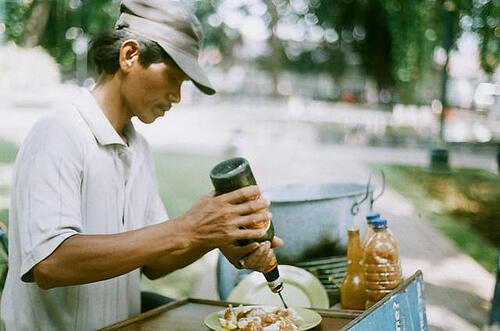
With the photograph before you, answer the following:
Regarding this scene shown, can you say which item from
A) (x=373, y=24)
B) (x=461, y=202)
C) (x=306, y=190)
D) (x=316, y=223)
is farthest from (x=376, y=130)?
(x=316, y=223)

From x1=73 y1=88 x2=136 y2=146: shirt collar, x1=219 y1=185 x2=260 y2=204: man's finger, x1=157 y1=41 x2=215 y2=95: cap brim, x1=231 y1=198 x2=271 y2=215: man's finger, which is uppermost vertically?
x1=157 y1=41 x2=215 y2=95: cap brim

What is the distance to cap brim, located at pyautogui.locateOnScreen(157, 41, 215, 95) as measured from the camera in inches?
69.9

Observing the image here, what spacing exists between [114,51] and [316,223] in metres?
1.19

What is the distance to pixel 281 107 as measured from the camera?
29531 millimetres

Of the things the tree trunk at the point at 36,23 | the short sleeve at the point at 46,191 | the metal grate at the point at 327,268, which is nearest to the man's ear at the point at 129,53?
the short sleeve at the point at 46,191

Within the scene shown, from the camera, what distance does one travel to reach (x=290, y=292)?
222 centimetres

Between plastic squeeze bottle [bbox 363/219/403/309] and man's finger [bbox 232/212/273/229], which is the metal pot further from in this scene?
man's finger [bbox 232/212/273/229]

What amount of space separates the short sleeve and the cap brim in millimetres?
368

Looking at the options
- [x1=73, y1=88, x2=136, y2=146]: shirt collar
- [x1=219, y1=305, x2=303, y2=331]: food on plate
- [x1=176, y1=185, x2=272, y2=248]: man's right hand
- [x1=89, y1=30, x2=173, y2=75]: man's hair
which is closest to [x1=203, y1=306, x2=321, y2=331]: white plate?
[x1=219, y1=305, x2=303, y2=331]: food on plate

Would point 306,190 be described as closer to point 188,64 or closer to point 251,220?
point 188,64

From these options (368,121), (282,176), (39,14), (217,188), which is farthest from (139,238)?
(368,121)

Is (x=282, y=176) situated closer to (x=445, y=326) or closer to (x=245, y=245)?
(x=445, y=326)

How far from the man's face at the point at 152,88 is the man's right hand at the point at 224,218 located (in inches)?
19.4

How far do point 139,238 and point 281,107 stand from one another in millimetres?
28233
